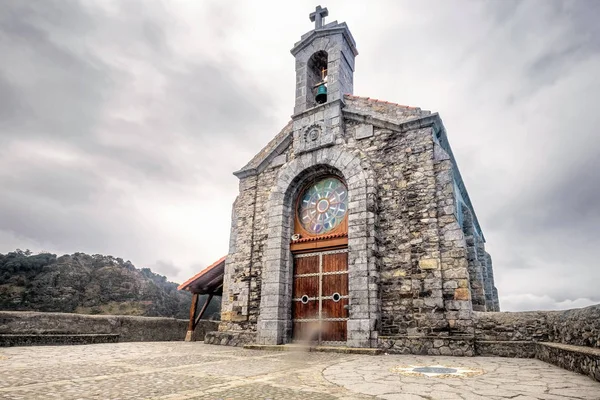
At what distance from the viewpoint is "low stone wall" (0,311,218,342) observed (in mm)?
8266

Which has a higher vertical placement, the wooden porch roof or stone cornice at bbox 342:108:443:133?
stone cornice at bbox 342:108:443:133

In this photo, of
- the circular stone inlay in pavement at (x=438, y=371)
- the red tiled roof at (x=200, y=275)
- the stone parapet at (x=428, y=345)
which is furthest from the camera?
the red tiled roof at (x=200, y=275)

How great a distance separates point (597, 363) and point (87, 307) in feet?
118

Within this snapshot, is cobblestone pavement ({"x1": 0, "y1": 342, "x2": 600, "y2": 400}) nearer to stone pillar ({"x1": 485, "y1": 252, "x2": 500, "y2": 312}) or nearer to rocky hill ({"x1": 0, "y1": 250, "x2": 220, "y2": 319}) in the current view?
stone pillar ({"x1": 485, "y1": 252, "x2": 500, "y2": 312})

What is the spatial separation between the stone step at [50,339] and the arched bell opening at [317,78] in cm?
893

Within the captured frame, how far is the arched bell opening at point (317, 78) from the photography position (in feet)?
35.3

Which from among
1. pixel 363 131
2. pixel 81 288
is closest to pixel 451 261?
pixel 363 131

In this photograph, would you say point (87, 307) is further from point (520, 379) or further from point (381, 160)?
point (520, 379)

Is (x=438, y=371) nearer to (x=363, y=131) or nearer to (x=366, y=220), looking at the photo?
(x=366, y=220)

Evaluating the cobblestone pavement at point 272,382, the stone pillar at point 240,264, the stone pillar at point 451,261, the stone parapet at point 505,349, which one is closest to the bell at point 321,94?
the stone pillar at point 240,264

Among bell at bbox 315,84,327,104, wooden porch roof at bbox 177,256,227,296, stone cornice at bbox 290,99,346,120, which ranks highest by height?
bell at bbox 315,84,327,104

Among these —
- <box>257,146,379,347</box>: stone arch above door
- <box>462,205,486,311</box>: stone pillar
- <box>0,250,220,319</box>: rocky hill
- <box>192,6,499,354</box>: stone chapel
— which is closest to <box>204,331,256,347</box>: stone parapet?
<box>192,6,499,354</box>: stone chapel

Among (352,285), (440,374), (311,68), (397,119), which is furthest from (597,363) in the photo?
(311,68)

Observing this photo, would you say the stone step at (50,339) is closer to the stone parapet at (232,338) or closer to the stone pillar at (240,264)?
the stone parapet at (232,338)
